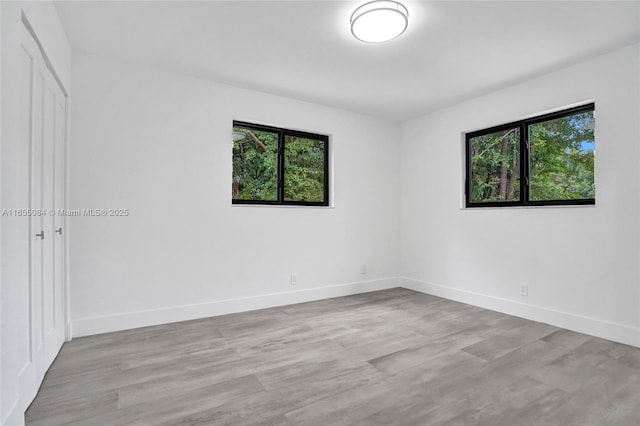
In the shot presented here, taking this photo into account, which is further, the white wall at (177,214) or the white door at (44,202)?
the white wall at (177,214)

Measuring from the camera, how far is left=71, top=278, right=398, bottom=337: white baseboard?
2.93 meters

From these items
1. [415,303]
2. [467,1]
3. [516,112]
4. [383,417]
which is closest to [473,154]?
[516,112]

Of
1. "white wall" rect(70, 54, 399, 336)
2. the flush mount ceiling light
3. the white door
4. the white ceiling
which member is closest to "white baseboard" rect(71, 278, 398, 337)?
"white wall" rect(70, 54, 399, 336)

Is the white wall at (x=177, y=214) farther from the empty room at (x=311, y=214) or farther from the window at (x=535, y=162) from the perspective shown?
the window at (x=535, y=162)

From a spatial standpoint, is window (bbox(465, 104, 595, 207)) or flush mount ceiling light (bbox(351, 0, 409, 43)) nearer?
flush mount ceiling light (bbox(351, 0, 409, 43))

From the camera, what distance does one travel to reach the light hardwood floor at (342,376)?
69.7 inches

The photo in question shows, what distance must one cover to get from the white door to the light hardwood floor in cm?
25

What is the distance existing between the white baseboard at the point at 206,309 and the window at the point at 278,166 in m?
1.12

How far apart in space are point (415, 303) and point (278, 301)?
1.68 metres

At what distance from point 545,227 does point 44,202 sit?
4290 millimetres

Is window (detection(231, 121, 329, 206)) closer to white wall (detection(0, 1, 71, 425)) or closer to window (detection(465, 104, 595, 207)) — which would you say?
window (detection(465, 104, 595, 207))

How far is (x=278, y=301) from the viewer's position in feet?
12.8

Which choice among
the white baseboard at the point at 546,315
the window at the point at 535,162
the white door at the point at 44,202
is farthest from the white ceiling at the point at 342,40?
the white baseboard at the point at 546,315

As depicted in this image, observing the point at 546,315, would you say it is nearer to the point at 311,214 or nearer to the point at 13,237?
Result: the point at 311,214
